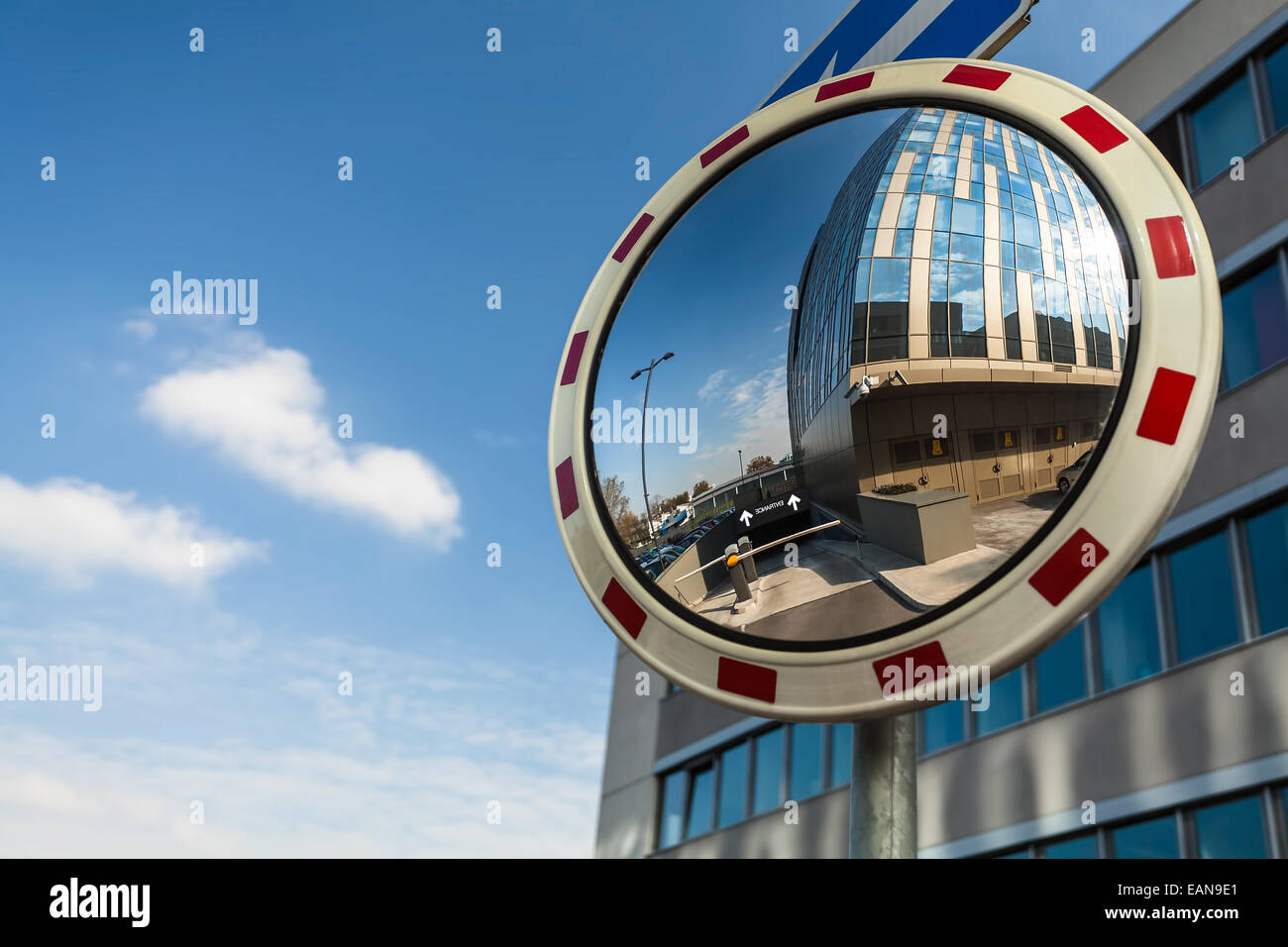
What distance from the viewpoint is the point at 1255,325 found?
9.37 metres

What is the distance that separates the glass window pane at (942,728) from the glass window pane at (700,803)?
4.42 m

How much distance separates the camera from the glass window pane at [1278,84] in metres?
9.54

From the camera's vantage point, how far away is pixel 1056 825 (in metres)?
9.04

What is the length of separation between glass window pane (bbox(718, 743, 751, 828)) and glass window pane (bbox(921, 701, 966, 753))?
11.6ft

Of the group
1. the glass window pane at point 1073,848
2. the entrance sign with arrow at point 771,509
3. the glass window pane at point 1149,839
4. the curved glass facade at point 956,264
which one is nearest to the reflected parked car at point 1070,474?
the curved glass facade at point 956,264

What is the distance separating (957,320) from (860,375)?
13 centimetres

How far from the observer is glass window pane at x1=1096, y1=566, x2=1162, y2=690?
9273mm

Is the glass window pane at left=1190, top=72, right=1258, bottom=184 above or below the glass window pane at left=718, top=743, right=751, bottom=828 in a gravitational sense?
above

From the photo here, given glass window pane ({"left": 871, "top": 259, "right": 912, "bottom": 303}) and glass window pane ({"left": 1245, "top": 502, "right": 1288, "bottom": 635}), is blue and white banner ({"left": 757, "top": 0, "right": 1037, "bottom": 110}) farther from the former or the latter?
glass window pane ({"left": 1245, "top": 502, "right": 1288, "bottom": 635})

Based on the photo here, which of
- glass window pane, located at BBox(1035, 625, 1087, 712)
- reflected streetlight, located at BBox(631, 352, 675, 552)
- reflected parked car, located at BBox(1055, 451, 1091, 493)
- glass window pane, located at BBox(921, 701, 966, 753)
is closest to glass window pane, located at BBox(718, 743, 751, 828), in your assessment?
glass window pane, located at BBox(921, 701, 966, 753)

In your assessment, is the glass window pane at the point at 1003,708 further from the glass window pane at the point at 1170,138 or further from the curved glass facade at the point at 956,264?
the curved glass facade at the point at 956,264

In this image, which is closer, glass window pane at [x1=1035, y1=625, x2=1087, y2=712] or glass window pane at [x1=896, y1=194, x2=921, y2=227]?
glass window pane at [x1=896, y1=194, x2=921, y2=227]

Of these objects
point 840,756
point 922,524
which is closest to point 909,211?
point 922,524
